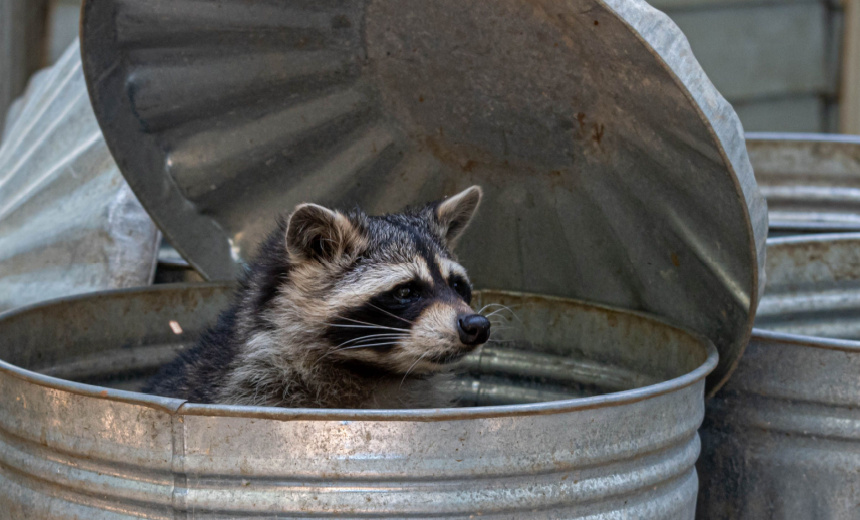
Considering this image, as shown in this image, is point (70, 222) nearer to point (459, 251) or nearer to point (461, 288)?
point (459, 251)

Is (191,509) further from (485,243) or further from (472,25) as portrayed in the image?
(485,243)

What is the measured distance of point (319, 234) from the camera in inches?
91.0

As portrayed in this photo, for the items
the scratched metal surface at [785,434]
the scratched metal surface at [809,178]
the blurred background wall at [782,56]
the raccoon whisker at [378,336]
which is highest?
the raccoon whisker at [378,336]

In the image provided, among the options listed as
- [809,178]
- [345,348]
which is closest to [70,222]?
[345,348]

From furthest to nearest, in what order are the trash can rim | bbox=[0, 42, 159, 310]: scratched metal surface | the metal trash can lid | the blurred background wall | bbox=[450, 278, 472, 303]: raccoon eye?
the blurred background wall < bbox=[0, 42, 159, 310]: scratched metal surface < bbox=[450, 278, 472, 303]: raccoon eye < the metal trash can lid < the trash can rim

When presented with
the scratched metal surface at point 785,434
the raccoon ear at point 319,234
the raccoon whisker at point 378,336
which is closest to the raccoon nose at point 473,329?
the raccoon whisker at point 378,336

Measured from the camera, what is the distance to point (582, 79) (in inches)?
85.0

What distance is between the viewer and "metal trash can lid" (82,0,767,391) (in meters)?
1.99

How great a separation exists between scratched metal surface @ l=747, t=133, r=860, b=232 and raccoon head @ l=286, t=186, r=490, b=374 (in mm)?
1877

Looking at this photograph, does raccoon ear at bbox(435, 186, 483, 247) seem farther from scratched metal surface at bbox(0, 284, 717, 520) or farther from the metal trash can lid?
scratched metal surface at bbox(0, 284, 717, 520)

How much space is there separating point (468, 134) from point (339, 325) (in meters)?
0.73

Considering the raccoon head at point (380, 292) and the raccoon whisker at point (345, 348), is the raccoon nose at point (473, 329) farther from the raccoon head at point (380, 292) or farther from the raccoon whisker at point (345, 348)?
the raccoon whisker at point (345, 348)

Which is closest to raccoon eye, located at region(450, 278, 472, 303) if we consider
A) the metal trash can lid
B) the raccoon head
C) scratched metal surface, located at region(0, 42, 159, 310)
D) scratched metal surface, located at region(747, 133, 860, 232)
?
the raccoon head

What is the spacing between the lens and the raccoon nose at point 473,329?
211 cm
